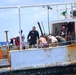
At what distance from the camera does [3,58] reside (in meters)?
14.5

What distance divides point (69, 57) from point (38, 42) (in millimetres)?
1360

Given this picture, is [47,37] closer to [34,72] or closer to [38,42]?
[38,42]

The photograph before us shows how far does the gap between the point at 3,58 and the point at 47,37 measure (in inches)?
76.9

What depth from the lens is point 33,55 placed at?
1434 centimetres

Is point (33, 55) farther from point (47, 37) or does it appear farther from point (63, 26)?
point (63, 26)

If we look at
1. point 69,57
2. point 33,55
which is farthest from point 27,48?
point 69,57

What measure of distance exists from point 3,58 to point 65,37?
8.81 ft

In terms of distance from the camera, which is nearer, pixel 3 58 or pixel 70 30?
pixel 3 58

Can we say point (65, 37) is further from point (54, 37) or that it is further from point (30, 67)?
point (30, 67)

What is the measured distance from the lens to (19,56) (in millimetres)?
14297

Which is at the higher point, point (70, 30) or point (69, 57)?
point (70, 30)

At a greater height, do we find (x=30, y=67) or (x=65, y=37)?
(x=65, y=37)

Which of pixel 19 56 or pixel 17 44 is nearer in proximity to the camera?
pixel 19 56

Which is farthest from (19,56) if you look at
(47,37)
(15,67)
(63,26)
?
(63,26)
